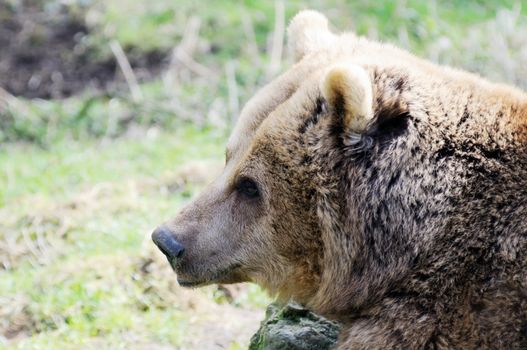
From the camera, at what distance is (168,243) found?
4754 millimetres

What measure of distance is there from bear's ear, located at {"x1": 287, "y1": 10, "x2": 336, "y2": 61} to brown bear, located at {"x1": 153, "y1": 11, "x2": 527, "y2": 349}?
597 mm

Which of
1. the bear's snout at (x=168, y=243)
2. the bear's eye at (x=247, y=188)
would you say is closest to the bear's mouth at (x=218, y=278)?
the bear's snout at (x=168, y=243)

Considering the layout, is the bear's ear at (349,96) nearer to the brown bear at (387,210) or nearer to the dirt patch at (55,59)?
the brown bear at (387,210)

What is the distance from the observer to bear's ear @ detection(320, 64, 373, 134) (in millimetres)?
4153

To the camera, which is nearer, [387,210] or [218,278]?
[387,210]

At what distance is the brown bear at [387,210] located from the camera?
4.14m

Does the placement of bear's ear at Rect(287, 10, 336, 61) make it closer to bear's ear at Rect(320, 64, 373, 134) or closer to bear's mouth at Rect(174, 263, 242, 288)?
bear's ear at Rect(320, 64, 373, 134)

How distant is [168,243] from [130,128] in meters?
6.97

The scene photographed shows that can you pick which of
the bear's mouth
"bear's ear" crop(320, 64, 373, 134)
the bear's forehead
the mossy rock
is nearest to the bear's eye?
the bear's forehead

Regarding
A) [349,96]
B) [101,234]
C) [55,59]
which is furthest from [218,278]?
[55,59]

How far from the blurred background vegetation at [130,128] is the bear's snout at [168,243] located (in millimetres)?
1376

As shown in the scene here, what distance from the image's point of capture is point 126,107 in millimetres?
11922

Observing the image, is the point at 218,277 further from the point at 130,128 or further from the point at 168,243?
the point at 130,128

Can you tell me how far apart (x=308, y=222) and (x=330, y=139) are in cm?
45
